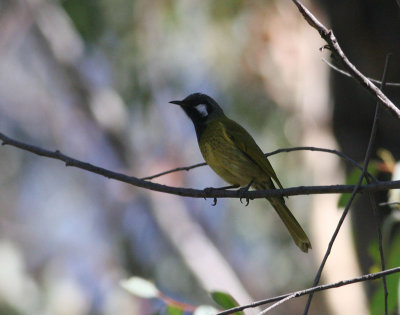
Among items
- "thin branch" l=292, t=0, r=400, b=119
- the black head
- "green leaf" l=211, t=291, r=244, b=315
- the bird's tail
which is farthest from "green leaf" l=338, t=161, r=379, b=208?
the black head

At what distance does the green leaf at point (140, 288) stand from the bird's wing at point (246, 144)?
1148mm

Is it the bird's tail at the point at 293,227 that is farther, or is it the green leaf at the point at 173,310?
the bird's tail at the point at 293,227

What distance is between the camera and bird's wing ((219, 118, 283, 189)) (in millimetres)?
4145

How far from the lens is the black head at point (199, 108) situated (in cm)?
477

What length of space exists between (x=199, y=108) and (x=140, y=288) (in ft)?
6.38

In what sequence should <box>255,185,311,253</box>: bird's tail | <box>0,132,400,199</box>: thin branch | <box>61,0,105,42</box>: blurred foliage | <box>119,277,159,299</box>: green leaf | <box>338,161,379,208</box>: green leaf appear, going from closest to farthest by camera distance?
<box>0,132,400,199</box>: thin branch → <box>119,277,159,299</box>: green leaf → <box>338,161,379,208</box>: green leaf → <box>255,185,311,253</box>: bird's tail → <box>61,0,105,42</box>: blurred foliage

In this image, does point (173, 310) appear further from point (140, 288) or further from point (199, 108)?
point (199, 108)

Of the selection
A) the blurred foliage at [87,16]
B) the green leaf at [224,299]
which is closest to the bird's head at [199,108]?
the green leaf at [224,299]

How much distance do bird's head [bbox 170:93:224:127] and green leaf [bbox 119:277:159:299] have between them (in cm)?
170

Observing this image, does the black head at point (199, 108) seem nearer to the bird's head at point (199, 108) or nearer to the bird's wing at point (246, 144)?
the bird's head at point (199, 108)

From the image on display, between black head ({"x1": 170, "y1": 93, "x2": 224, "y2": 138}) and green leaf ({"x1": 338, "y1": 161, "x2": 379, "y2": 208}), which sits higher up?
black head ({"x1": 170, "y1": 93, "x2": 224, "y2": 138})

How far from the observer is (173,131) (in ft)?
31.3

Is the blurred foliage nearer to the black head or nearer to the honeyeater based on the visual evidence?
the black head

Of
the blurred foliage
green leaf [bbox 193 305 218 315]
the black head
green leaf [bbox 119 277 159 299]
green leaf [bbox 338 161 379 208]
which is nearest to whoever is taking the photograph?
green leaf [bbox 193 305 218 315]
